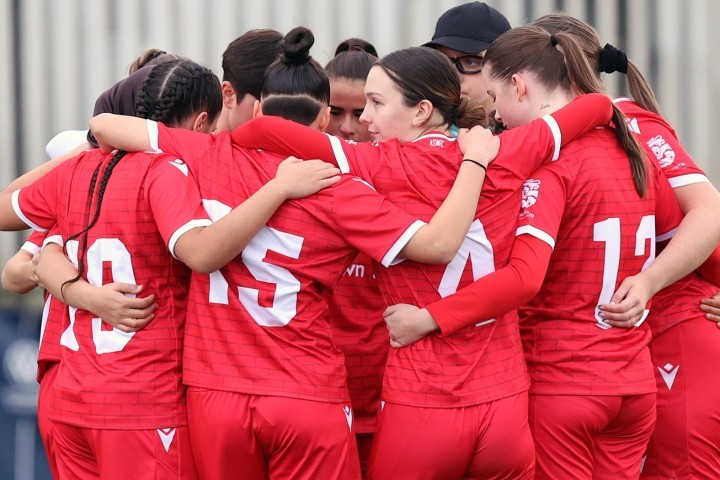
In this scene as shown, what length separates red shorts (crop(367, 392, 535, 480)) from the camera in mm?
3041

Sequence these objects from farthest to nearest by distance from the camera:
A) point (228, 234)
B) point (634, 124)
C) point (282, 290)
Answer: point (634, 124) < point (282, 290) < point (228, 234)

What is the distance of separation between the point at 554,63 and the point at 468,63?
1.25 meters

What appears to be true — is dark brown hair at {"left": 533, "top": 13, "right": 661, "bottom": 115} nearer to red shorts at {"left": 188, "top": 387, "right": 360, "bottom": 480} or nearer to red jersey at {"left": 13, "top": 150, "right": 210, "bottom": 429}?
red jersey at {"left": 13, "top": 150, "right": 210, "bottom": 429}

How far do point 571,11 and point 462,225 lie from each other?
344 centimetres

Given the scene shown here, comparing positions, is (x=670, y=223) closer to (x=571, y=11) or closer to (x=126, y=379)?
(x=126, y=379)

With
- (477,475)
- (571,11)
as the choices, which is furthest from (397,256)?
(571,11)

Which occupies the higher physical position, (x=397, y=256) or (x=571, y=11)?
(x=571, y=11)

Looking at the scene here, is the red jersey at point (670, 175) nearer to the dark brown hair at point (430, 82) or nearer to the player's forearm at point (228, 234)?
the dark brown hair at point (430, 82)

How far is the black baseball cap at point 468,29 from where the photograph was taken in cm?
459

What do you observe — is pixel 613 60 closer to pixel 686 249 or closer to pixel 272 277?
pixel 686 249

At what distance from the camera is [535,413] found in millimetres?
3303

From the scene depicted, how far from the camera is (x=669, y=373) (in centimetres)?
363

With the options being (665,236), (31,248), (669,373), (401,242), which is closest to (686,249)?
(665,236)

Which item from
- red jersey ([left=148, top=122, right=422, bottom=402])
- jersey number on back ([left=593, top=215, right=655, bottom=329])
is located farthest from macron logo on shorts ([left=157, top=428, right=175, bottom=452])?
jersey number on back ([left=593, top=215, right=655, bottom=329])
